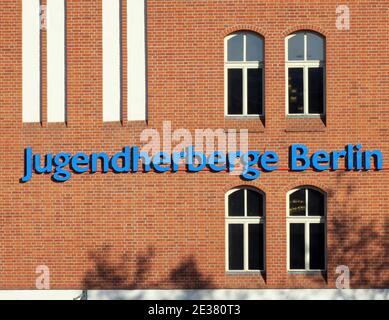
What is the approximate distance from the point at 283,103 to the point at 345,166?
6.11 feet

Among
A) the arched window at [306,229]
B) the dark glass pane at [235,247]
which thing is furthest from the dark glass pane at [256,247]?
the arched window at [306,229]

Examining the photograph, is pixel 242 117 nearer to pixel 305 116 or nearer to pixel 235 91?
pixel 235 91

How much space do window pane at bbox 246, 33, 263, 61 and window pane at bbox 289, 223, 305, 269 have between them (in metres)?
3.66

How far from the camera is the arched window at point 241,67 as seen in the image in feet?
63.9

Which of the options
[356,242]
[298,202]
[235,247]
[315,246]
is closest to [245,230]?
[235,247]

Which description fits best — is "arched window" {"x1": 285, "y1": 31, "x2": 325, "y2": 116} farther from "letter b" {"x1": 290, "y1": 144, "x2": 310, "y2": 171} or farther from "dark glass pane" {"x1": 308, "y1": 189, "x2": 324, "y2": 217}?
"dark glass pane" {"x1": 308, "y1": 189, "x2": 324, "y2": 217}

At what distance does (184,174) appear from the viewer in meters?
19.2

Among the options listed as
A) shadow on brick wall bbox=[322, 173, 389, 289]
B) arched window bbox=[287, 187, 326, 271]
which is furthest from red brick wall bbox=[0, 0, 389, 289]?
arched window bbox=[287, 187, 326, 271]

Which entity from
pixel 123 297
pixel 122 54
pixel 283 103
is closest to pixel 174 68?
pixel 122 54

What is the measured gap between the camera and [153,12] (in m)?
19.3

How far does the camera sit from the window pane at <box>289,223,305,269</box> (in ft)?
63.5

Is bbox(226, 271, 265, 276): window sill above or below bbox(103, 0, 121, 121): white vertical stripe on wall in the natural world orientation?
below

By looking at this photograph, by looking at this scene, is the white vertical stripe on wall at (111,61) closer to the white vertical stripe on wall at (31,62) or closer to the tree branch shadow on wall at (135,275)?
the white vertical stripe on wall at (31,62)

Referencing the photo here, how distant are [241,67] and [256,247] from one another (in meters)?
3.86
